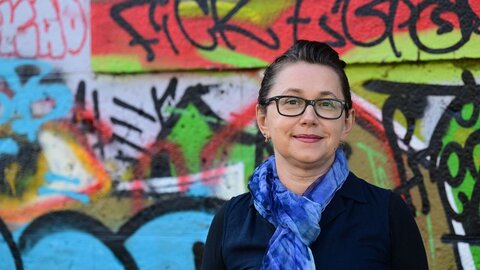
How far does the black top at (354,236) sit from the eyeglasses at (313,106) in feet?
0.76

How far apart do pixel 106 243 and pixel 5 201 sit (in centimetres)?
76

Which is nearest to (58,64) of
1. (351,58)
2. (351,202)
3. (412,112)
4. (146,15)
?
(146,15)

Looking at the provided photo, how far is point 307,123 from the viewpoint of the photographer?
6.52 feet

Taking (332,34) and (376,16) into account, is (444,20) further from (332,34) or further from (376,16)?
(332,34)

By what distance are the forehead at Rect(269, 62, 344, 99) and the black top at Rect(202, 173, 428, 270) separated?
30 cm

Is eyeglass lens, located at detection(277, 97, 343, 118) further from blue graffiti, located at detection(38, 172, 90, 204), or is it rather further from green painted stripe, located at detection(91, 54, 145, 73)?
blue graffiti, located at detection(38, 172, 90, 204)

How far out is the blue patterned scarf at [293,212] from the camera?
6.39 feet

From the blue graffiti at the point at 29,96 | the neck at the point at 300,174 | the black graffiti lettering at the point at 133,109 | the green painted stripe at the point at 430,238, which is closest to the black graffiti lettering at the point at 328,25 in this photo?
the black graffiti lettering at the point at 133,109

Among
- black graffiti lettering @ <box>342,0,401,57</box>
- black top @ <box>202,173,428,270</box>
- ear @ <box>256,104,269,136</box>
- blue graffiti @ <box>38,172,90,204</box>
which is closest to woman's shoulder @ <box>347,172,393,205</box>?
black top @ <box>202,173,428,270</box>

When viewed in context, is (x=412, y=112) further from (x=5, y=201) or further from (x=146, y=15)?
(x=5, y=201)

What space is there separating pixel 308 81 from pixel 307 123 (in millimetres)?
131

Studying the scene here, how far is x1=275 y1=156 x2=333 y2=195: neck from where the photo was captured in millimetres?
2049

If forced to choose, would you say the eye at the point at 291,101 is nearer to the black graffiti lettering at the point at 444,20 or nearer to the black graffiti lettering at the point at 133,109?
the black graffiti lettering at the point at 444,20

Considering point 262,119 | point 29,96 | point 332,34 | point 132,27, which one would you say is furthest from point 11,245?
point 262,119
